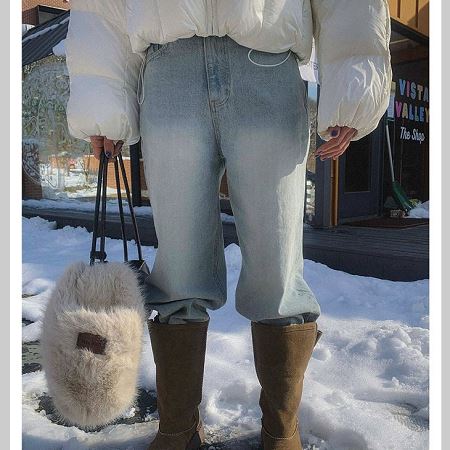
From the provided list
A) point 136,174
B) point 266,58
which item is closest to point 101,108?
point 266,58

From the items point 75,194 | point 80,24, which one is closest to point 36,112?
point 75,194

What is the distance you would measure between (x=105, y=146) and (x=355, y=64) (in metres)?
0.68

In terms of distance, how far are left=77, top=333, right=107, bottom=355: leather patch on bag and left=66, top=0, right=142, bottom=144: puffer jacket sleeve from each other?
51 centimetres

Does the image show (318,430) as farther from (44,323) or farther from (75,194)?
(75,194)

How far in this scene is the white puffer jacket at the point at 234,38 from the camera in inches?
41.7

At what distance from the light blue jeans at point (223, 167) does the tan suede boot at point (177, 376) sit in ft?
0.13

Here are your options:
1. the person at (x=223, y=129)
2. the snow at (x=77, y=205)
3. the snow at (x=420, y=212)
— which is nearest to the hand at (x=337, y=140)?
the person at (x=223, y=129)

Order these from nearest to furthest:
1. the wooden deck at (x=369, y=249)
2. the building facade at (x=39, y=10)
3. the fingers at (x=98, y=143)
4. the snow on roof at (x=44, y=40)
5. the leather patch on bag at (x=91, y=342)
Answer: the leather patch on bag at (x=91, y=342) → the fingers at (x=98, y=143) → the wooden deck at (x=369, y=249) → the snow on roof at (x=44, y=40) → the building facade at (x=39, y=10)

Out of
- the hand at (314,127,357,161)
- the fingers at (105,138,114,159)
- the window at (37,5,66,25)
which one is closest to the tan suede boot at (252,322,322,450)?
the hand at (314,127,357,161)

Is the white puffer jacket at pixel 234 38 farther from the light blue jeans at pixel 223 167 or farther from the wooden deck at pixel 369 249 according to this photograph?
the wooden deck at pixel 369 249

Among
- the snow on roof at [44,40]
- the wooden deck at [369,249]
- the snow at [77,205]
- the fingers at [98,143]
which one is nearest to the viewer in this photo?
the fingers at [98,143]

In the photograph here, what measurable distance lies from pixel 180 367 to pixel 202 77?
2.41 feet

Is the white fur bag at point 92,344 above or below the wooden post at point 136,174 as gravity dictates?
below

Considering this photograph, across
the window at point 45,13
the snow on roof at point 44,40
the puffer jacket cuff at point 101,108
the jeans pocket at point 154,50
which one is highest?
the window at point 45,13
